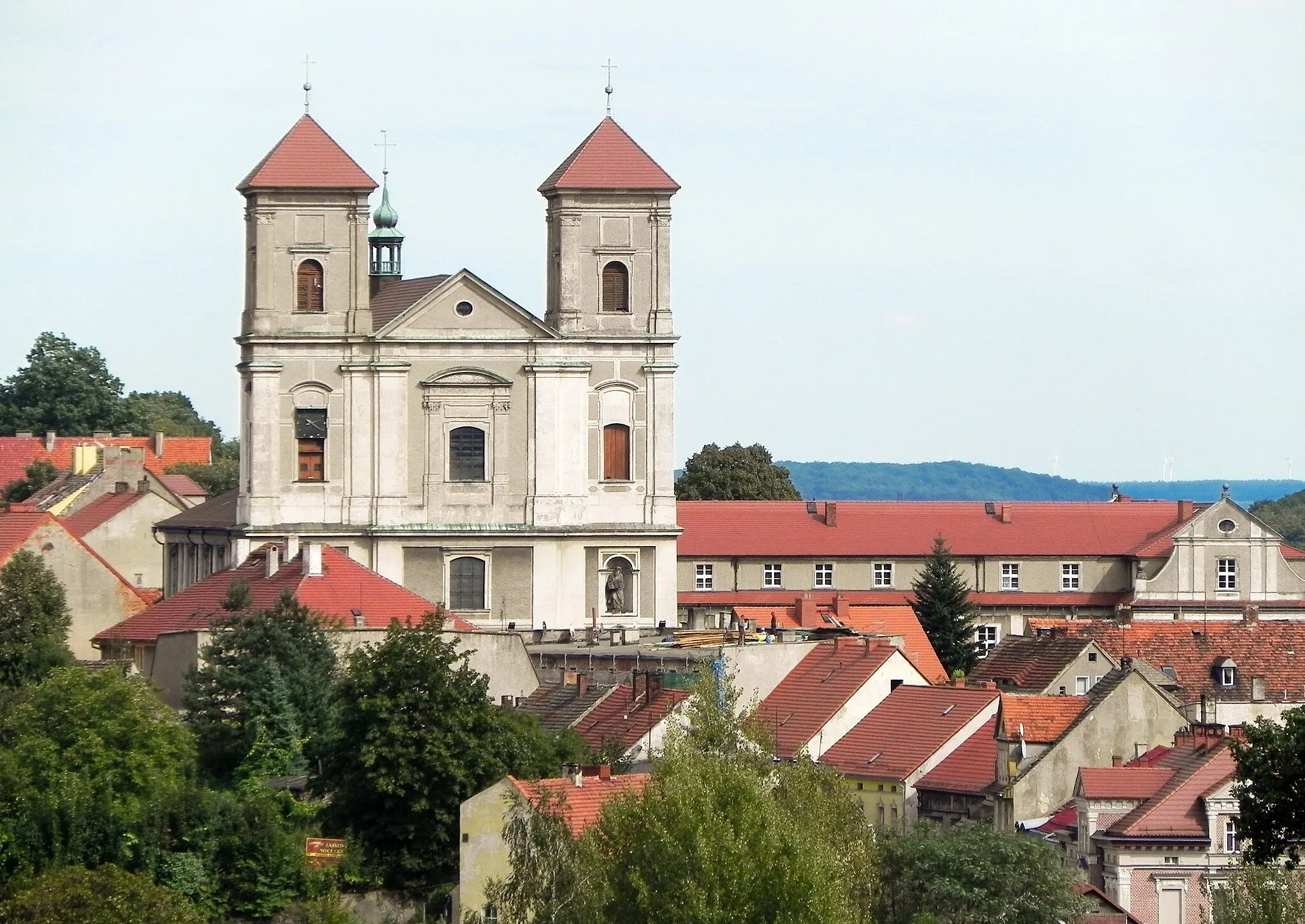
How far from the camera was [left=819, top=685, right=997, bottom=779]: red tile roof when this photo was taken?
211 feet

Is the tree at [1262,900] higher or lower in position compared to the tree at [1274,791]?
lower

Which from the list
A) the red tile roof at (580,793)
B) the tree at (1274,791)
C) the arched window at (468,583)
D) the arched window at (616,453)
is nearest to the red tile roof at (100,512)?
the arched window at (468,583)

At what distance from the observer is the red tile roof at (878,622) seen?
281 ft

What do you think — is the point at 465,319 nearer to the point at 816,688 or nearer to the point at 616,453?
the point at 616,453

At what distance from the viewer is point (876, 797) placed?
64.1 meters

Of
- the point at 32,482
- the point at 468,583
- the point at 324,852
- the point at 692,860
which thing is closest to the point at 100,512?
the point at 32,482

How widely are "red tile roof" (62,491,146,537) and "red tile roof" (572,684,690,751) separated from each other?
1273 inches

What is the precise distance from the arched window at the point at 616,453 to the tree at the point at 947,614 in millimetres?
11264

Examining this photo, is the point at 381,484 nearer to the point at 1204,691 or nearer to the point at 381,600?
the point at 381,600

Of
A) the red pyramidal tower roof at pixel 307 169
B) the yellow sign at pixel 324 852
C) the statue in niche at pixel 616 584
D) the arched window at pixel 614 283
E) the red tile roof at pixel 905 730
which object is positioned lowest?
the yellow sign at pixel 324 852

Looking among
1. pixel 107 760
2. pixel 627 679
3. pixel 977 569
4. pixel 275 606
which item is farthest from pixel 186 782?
pixel 977 569

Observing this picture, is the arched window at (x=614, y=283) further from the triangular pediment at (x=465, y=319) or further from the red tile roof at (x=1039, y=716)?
the red tile roof at (x=1039, y=716)

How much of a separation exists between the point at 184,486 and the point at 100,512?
16.3 meters

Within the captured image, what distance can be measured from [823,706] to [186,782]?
14.1 m
